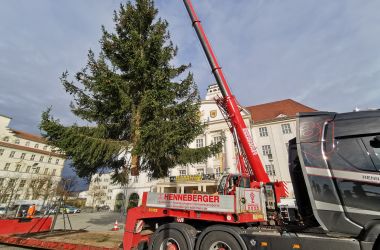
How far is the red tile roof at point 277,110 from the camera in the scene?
36.0m

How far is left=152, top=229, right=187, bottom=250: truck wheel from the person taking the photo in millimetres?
5016

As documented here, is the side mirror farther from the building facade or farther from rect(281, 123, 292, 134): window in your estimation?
rect(281, 123, 292, 134): window

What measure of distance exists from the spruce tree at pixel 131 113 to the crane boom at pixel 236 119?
2.38 metres

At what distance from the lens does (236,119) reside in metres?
8.19

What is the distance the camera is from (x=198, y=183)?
28844 millimetres

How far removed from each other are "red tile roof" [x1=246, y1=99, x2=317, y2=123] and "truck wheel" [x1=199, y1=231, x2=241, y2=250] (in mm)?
33768

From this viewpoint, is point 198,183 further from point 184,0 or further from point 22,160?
point 22,160

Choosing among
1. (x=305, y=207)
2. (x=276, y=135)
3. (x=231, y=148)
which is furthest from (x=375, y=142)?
(x=276, y=135)

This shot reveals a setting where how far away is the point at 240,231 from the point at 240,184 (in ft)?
8.46

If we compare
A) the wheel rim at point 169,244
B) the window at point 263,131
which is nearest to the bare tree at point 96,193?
the window at point 263,131

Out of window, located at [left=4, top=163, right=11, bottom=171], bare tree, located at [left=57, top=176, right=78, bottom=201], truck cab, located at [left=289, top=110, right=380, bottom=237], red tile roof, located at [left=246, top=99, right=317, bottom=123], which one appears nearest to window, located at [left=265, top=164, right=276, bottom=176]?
red tile roof, located at [left=246, top=99, right=317, bottom=123]

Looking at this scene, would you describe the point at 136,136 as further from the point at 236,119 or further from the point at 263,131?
the point at 263,131

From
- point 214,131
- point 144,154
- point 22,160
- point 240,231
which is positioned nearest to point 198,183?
point 214,131

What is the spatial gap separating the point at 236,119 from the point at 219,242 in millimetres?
4714
